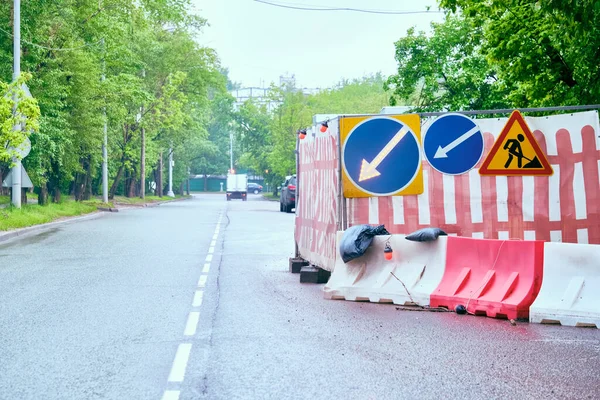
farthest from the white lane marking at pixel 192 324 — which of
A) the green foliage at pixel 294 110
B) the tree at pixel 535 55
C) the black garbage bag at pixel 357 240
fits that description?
the green foliage at pixel 294 110

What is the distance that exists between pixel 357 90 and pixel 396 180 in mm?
80575

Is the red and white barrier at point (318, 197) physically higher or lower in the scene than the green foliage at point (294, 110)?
lower

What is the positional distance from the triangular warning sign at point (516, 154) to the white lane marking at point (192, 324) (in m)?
4.04

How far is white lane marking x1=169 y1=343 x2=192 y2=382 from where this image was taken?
5784mm

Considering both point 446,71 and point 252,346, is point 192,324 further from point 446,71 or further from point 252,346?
point 446,71

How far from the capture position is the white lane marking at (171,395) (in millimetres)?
5207

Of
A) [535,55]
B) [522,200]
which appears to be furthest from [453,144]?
[535,55]

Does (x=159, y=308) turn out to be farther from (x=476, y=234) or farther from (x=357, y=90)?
(x=357, y=90)

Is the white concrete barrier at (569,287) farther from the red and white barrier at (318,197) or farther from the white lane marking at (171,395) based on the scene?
the white lane marking at (171,395)

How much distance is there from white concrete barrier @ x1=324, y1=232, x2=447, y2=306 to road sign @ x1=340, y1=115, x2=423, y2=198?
3.75 ft

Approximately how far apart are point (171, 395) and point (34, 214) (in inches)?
899

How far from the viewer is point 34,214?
26.6 meters

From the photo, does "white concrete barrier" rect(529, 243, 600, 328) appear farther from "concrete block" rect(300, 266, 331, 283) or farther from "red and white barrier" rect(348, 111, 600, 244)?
"concrete block" rect(300, 266, 331, 283)

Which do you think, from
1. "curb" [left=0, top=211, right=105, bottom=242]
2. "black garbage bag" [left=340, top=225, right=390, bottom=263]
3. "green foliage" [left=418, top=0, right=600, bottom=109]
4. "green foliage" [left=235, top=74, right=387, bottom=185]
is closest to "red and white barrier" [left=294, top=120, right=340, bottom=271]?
"black garbage bag" [left=340, top=225, right=390, bottom=263]
